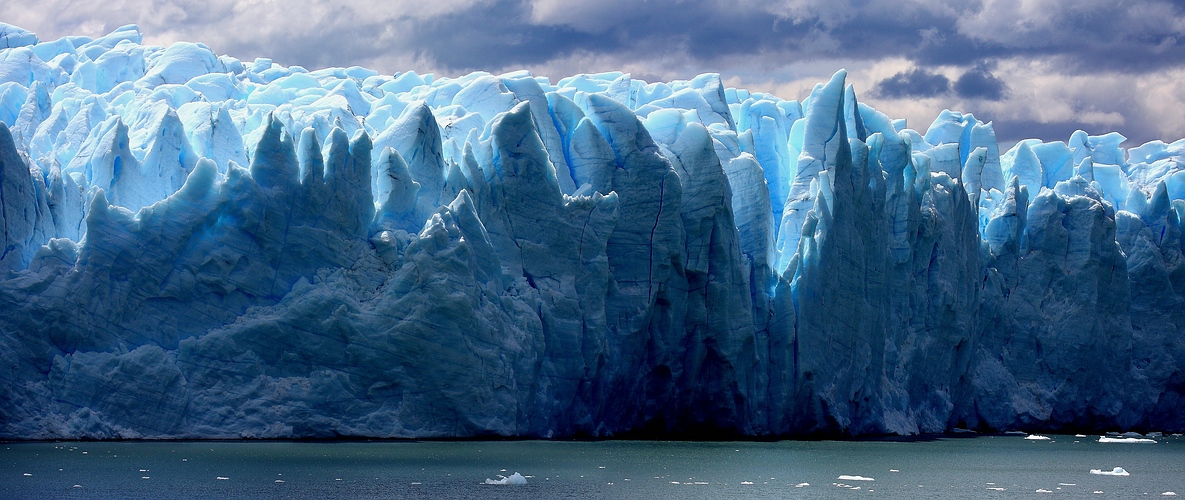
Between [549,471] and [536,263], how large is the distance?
6.78 meters

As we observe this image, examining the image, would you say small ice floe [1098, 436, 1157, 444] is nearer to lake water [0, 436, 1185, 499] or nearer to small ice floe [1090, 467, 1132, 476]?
lake water [0, 436, 1185, 499]

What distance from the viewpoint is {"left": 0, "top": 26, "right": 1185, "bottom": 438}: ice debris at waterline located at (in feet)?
73.3

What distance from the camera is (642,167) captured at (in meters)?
26.9

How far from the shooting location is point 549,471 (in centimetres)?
1919

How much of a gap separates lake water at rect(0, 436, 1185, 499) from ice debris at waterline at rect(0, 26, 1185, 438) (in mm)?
1187

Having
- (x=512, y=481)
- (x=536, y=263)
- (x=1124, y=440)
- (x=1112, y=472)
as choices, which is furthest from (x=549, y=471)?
(x=1124, y=440)

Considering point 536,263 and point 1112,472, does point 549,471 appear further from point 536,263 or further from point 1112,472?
point 1112,472

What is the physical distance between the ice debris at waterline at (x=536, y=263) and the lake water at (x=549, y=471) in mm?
1187

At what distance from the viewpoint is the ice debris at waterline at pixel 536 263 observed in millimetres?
22328

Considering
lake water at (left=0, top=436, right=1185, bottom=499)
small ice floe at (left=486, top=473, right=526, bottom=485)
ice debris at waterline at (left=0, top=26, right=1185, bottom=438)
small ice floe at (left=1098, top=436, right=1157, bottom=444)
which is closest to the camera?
lake water at (left=0, top=436, right=1185, bottom=499)

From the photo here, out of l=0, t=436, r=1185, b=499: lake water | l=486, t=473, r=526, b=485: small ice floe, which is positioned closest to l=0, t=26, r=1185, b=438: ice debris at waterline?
l=0, t=436, r=1185, b=499: lake water

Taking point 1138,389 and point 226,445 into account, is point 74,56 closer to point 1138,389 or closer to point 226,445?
point 226,445

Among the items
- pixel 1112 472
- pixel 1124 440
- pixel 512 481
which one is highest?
pixel 1124 440

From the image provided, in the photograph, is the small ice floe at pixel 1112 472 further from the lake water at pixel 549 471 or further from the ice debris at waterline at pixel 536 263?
the ice debris at waterline at pixel 536 263
